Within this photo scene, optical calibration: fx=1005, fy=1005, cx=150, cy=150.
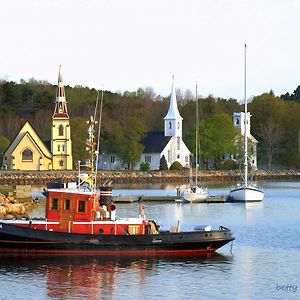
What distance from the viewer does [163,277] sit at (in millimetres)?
33062

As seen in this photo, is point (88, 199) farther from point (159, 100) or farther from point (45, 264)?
point (159, 100)

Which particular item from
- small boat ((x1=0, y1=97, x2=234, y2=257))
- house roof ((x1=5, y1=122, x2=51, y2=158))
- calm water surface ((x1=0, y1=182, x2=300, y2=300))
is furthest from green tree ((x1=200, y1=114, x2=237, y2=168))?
small boat ((x1=0, y1=97, x2=234, y2=257))

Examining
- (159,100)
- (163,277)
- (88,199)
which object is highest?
(159,100)

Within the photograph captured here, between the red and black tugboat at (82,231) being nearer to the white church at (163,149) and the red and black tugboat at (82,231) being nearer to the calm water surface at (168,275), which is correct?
the calm water surface at (168,275)

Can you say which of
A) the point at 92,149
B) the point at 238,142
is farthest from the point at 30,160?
the point at 92,149

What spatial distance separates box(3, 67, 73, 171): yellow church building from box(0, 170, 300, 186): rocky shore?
13.2ft

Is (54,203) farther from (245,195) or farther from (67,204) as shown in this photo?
(245,195)

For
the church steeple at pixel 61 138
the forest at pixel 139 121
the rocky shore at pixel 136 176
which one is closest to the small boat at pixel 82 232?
the rocky shore at pixel 136 176

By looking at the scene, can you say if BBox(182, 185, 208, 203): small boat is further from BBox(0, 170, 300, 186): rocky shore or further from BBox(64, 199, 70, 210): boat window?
BBox(64, 199, 70, 210): boat window

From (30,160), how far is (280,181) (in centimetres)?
3018

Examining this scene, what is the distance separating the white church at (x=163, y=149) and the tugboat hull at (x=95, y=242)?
8543cm

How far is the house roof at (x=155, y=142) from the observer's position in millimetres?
123181

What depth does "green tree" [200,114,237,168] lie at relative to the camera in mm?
123000

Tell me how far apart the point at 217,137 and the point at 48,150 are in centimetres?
2194
